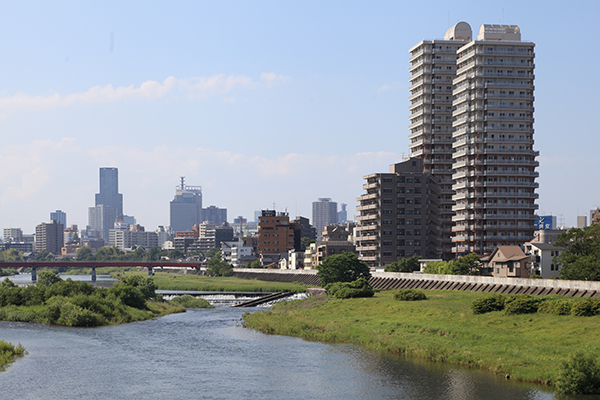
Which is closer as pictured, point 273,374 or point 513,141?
point 273,374

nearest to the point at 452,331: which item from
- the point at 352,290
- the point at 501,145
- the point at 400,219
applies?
the point at 352,290

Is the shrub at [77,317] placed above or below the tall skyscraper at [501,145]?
below

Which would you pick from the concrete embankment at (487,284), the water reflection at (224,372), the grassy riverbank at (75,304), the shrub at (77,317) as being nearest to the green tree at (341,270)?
the concrete embankment at (487,284)

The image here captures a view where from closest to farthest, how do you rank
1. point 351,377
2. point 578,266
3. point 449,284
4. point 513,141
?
1. point 351,377
2. point 578,266
3. point 449,284
4. point 513,141

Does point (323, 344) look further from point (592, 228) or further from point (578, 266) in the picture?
point (592, 228)

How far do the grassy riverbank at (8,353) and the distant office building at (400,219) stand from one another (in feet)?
406

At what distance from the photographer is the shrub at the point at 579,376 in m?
46.2

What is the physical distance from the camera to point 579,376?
46125mm

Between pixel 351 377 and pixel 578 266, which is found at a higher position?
pixel 578 266

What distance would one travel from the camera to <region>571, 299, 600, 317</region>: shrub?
63.0 meters

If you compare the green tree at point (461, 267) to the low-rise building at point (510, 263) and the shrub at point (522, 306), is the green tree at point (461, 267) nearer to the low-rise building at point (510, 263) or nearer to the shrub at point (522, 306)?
the low-rise building at point (510, 263)

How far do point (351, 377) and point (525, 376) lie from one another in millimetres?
13526

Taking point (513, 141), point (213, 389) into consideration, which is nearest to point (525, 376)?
point (213, 389)

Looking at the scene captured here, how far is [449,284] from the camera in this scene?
117 meters
